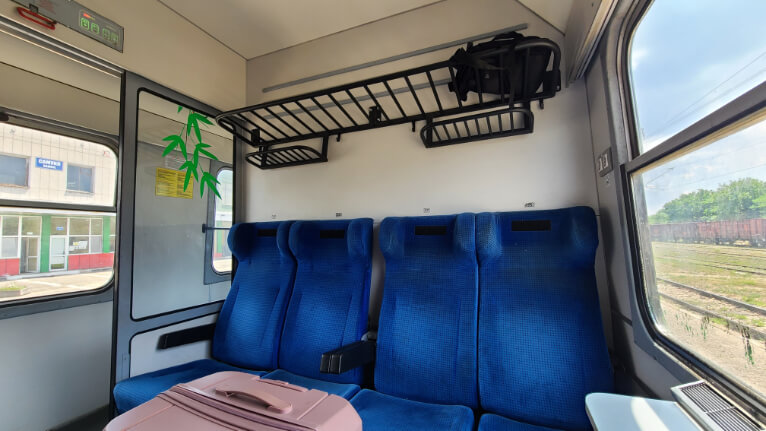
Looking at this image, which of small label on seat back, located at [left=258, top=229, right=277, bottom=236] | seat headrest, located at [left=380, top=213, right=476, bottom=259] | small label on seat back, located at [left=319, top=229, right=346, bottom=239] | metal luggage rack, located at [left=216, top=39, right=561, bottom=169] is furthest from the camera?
small label on seat back, located at [left=258, top=229, right=277, bottom=236]

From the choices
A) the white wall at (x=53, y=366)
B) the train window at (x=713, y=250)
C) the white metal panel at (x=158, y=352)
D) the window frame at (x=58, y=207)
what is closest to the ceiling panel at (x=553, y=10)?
the train window at (x=713, y=250)

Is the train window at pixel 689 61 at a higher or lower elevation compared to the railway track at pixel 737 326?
higher

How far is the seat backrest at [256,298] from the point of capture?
186 cm

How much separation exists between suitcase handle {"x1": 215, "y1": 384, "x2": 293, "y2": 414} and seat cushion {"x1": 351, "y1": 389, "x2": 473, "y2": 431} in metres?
0.53

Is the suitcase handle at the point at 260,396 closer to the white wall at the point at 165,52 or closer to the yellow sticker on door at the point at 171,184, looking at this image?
the yellow sticker on door at the point at 171,184

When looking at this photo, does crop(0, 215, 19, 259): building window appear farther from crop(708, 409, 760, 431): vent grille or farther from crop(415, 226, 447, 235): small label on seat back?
crop(708, 409, 760, 431): vent grille

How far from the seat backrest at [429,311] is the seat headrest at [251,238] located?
960mm

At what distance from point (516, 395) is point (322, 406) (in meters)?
0.95

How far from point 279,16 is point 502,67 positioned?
71.1 inches

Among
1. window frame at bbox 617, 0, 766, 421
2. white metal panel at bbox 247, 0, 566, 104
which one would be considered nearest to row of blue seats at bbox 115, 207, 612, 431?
window frame at bbox 617, 0, 766, 421

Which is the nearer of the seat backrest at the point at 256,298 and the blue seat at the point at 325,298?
the blue seat at the point at 325,298

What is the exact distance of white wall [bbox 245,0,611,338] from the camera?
1.65 m

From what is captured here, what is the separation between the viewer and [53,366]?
7.04 ft

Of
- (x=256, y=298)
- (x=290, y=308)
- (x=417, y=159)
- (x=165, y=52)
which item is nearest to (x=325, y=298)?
(x=290, y=308)
